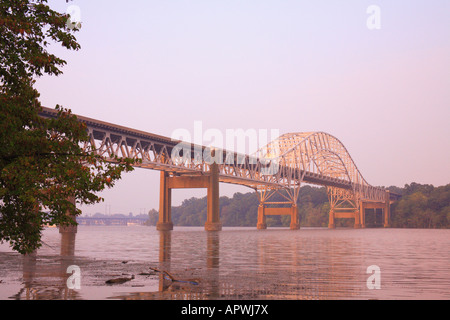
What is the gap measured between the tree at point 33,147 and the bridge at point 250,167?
27865mm

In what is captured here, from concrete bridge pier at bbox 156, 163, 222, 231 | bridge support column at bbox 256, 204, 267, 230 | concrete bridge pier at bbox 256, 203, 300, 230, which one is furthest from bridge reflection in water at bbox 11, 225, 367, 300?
bridge support column at bbox 256, 204, 267, 230

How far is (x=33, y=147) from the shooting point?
12.7 metres

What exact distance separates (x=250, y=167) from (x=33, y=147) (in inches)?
4200

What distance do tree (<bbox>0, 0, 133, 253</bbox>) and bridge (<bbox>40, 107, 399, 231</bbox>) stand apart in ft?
91.4

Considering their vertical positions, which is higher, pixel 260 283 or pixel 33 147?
pixel 33 147

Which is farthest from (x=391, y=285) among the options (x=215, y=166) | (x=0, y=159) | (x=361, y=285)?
(x=215, y=166)

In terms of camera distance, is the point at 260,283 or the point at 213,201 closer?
the point at 260,283

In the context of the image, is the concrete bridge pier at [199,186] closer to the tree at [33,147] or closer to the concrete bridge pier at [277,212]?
the concrete bridge pier at [277,212]

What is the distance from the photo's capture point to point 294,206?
13375 cm

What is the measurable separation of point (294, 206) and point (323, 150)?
25602 millimetres

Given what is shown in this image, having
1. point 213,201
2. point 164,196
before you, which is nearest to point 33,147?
point 213,201

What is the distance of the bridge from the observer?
75.6m

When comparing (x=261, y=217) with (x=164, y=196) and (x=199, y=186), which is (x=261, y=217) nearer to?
(x=164, y=196)
